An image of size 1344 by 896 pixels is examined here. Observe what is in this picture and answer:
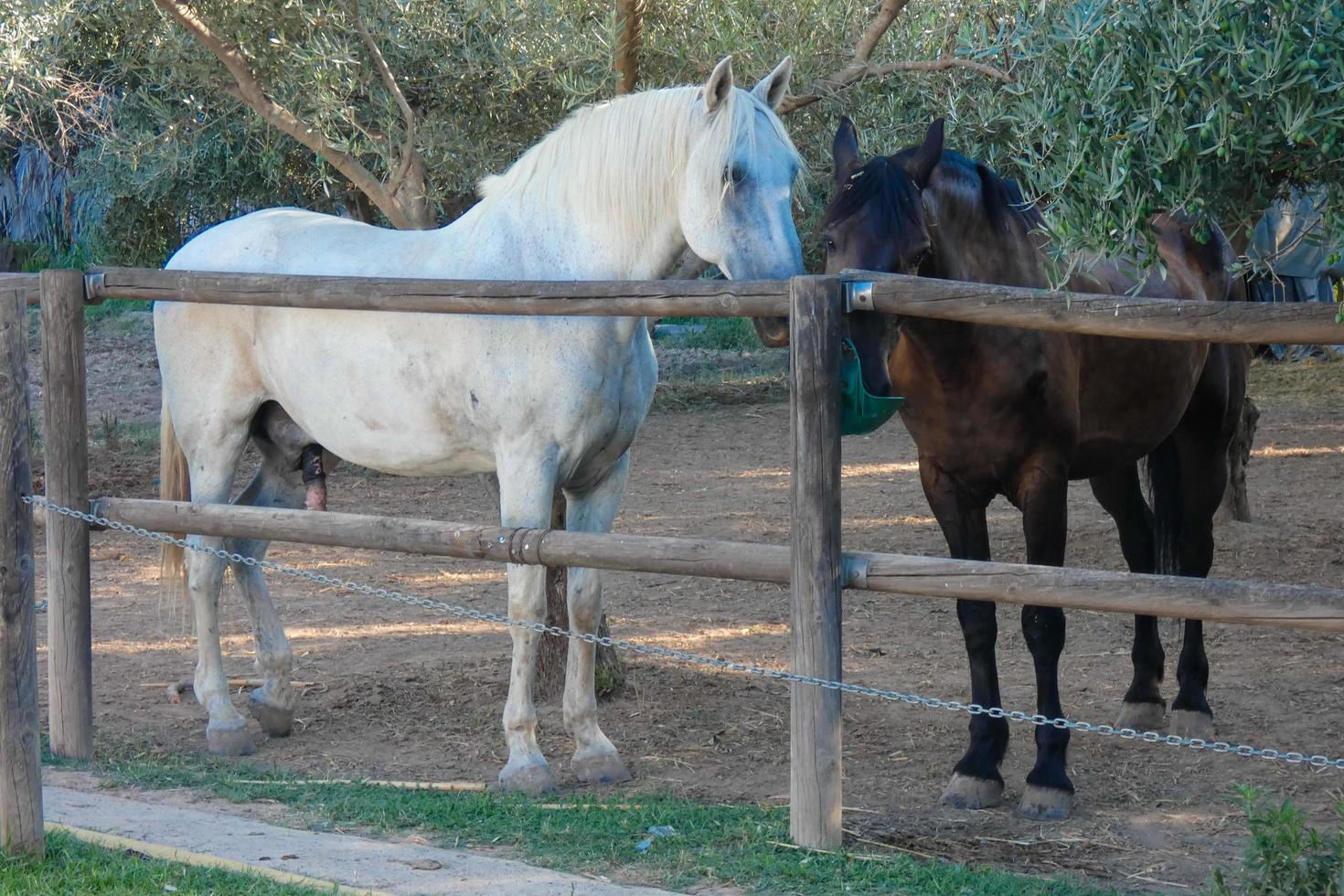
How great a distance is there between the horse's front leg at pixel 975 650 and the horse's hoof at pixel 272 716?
2.52 m

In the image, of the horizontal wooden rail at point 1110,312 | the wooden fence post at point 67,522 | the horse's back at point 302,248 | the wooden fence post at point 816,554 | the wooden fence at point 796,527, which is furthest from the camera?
the horse's back at point 302,248

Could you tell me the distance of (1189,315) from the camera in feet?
10.2

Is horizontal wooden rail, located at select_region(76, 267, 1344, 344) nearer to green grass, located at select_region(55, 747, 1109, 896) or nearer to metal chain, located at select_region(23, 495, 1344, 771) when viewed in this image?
metal chain, located at select_region(23, 495, 1344, 771)

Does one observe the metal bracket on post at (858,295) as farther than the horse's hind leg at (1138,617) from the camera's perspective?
No

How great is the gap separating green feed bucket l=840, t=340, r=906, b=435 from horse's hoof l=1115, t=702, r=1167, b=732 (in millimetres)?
2149

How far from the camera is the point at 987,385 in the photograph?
4254mm

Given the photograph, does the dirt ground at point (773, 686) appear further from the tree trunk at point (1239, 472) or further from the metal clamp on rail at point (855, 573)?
the metal clamp on rail at point (855, 573)

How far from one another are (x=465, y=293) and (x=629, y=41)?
1.76 metres

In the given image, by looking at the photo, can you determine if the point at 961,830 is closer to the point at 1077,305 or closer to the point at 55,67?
the point at 1077,305

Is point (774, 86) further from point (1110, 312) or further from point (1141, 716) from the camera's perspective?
point (1141, 716)

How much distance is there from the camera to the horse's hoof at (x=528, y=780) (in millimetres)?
4367

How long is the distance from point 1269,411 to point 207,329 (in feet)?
32.6

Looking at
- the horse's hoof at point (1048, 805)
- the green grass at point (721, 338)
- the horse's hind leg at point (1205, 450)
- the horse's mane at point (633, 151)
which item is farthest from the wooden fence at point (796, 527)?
the green grass at point (721, 338)

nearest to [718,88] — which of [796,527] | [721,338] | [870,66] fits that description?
[870,66]
